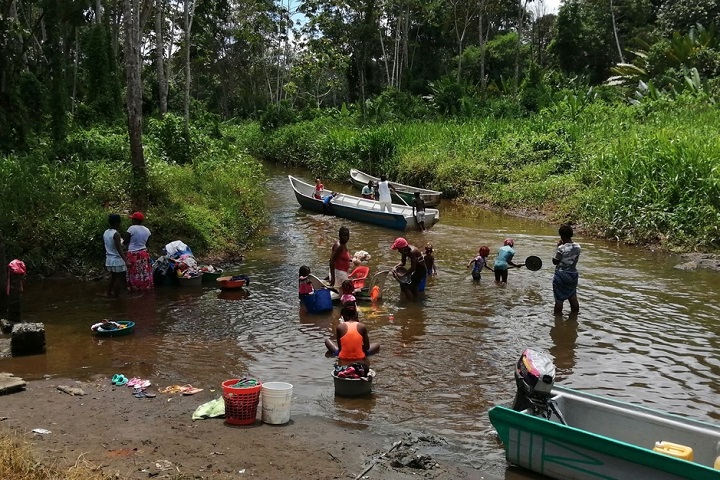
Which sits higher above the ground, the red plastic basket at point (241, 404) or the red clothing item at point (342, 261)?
Result: the red clothing item at point (342, 261)

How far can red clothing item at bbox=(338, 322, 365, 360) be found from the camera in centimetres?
824

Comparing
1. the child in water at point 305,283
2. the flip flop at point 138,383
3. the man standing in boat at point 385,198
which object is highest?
the man standing in boat at point 385,198

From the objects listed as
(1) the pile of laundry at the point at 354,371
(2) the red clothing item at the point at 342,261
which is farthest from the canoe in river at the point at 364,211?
(1) the pile of laundry at the point at 354,371

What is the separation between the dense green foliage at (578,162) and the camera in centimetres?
1645

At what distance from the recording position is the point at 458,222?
2098cm

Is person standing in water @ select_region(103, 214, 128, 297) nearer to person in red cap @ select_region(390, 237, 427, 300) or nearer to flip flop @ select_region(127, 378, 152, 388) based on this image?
flip flop @ select_region(127, 378, 152, 388)

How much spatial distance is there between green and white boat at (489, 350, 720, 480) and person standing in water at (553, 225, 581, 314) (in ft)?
14.4

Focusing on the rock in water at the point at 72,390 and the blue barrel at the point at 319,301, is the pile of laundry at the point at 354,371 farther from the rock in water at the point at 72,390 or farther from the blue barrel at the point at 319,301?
the blue barrel at the point at 319,301

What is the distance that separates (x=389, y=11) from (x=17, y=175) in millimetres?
40773

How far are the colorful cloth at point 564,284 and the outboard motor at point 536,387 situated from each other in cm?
462

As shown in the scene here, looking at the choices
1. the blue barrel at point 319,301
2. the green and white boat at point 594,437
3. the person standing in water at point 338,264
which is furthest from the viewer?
the person standing in water at point 338,264

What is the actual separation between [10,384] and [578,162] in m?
20.0

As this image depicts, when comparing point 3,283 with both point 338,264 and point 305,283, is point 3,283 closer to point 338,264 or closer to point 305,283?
point 305,283

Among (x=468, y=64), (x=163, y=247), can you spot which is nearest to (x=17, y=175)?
(x=163, y=247)
